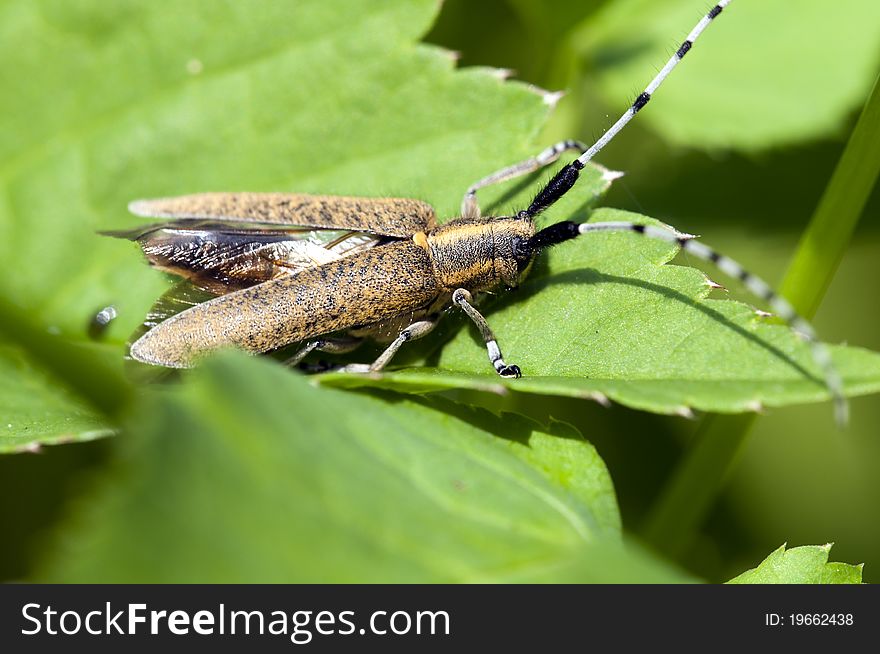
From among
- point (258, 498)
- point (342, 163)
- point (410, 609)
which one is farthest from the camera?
point (342, 163)

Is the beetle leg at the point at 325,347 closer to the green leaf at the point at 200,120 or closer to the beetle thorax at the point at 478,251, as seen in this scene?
the beetle thorax at the point at 478,251

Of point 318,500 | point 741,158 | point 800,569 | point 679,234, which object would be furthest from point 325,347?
point 741,158

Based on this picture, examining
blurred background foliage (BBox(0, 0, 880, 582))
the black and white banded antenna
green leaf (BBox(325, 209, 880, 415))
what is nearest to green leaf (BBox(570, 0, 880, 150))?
blurred background foliage (BBox(0, 0, 880, 582))

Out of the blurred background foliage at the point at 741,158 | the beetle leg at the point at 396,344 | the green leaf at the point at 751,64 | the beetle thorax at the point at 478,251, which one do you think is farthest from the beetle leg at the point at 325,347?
the green leaf at the point at 751,64

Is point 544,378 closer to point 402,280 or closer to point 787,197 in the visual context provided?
point 402,280

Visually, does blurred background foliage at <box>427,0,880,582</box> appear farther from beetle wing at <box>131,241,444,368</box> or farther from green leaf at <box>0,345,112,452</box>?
green leaf at <box>0,345,112,452</box>

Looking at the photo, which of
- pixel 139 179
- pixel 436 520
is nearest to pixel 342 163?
pixel 139 179

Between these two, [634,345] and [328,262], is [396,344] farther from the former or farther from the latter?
[634,345]
